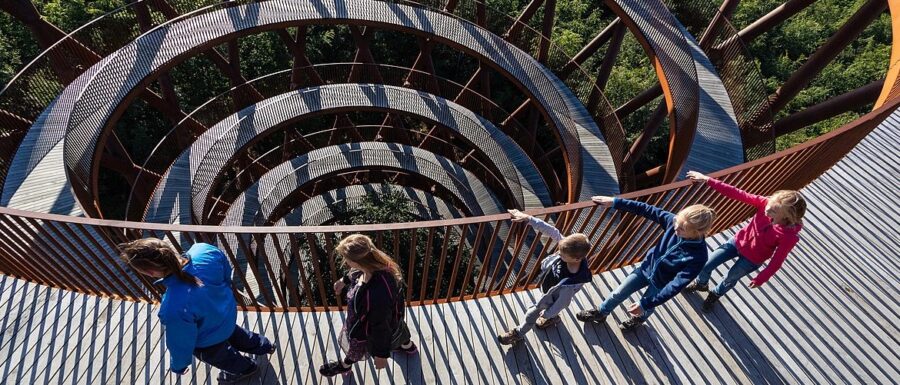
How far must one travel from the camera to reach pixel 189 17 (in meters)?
13.2

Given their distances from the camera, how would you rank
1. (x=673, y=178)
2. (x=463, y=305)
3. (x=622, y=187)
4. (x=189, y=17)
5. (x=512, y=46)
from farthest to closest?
(x=512, y=46), (x=622, y=187), (x=189, y=17), (x=673, y=178), (x=463, y=305)

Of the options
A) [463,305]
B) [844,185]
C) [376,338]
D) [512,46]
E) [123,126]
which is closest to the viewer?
[376,338]

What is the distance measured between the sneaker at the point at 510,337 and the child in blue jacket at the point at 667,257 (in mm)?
1042

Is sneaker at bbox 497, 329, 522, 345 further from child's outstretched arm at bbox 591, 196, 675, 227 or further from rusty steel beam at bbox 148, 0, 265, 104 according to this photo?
rusty steel beam at bbox 148, 0, 265, 104

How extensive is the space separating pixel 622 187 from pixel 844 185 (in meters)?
6.49

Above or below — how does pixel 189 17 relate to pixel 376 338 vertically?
above

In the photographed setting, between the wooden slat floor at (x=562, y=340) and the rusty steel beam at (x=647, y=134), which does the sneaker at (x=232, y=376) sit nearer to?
the wooden slat floor at (x=562, y=340)

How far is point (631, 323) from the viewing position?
5.85m

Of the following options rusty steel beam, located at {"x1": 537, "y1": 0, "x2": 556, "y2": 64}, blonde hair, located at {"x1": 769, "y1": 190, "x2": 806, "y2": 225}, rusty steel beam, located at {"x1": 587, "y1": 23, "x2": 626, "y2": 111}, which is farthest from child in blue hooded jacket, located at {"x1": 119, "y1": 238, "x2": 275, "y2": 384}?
rusty steel beam, located at {"x1": 537, "y1": 0, "x2": 556, "y2": 64}

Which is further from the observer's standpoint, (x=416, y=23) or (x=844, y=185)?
(x=416, y=23)

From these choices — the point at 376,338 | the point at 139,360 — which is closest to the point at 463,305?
the point at 376,338

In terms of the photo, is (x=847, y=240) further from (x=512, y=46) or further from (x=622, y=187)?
(x=512, y=46)

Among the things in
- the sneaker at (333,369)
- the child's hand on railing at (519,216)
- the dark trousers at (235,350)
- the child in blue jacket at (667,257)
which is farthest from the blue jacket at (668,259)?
the dark trousers at (235,350)

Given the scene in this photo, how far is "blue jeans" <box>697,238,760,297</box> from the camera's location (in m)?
5.57
